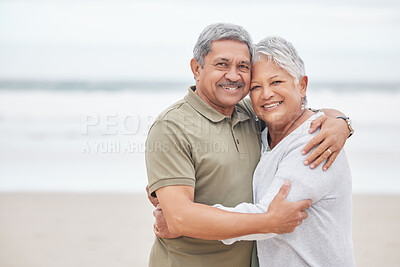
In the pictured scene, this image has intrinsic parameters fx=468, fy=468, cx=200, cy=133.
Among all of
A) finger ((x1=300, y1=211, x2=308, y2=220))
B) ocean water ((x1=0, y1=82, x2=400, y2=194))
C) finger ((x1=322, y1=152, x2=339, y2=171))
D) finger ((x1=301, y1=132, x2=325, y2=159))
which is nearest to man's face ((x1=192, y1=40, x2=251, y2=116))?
finger ((x1=301, y1=132, x2=325, y2=159))

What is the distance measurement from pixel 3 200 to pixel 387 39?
22984 mm

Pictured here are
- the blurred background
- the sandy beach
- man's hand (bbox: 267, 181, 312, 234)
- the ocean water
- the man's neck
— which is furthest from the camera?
the ocean water

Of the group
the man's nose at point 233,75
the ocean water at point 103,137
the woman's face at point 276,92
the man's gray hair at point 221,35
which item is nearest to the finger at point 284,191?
the woman's face at point 276,92

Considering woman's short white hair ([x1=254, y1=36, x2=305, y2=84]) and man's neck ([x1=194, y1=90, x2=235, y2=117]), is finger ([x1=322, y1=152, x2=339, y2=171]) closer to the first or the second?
woman's short white hair ([x1=254, y1=36, x2=305, y2=84])

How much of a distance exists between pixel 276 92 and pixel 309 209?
0.63 m

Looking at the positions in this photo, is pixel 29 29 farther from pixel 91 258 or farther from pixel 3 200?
pixel 91 258

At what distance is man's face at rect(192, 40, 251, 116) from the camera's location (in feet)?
8.29

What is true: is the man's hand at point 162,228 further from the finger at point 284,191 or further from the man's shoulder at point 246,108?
the man's shoulder at point 246,108

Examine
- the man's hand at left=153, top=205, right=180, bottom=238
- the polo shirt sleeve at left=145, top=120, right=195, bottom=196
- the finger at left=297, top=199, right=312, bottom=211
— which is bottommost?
the man's hand at left=153, top=205, right=180, bottom=238

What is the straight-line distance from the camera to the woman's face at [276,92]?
247 centimetres

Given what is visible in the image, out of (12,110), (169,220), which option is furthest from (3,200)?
(12,110)

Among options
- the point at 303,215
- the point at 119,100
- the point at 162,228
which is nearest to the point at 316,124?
the point at 303,215

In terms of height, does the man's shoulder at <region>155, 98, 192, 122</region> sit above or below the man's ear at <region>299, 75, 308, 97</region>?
below

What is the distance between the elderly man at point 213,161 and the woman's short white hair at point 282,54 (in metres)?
0.12
